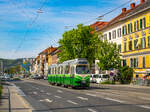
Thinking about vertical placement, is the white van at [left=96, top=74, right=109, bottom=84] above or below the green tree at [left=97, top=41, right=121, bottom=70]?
below

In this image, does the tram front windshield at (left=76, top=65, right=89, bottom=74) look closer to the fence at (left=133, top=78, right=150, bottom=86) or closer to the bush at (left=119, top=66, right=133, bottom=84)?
the fence at (left=133, top=78, right=150, bottom=86)

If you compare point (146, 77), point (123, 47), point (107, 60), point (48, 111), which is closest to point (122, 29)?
point (123, 47)

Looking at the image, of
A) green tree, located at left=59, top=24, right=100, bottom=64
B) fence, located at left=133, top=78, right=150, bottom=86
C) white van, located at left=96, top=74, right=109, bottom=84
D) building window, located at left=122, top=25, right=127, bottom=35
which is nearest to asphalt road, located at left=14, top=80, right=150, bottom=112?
fence, located at left=133, top=78, right=150, bottom=86

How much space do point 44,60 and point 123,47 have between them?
388ft

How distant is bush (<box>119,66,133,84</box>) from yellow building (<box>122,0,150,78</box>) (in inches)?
36.8

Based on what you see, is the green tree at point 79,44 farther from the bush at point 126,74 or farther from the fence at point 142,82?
the fence at point 142,82

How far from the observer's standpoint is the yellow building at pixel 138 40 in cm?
4881

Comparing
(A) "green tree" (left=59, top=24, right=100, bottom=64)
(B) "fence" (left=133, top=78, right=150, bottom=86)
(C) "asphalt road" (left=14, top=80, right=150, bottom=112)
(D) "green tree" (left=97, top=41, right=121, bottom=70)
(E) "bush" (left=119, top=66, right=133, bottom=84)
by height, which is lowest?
(C) "asphalt road" (left=14, top=80, right=150, bottom=112)

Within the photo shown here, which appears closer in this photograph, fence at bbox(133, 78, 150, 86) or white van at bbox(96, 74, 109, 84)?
fence at bbox(133, 78, 150, 86)

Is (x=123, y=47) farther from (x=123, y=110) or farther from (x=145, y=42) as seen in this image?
(x=123, y=110)

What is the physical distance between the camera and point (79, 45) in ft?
243

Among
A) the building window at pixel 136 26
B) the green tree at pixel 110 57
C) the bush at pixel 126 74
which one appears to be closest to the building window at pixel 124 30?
the building window at pixel 136 26

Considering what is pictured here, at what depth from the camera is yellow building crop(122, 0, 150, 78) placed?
48812 millimetres

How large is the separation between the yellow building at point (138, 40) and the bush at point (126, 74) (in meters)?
0.93
